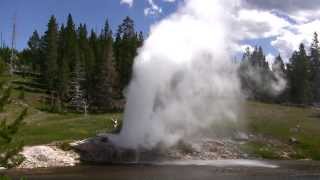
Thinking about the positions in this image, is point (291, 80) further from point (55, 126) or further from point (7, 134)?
point (7, 134)

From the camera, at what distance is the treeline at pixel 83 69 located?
372 feet

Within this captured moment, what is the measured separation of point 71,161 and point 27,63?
10839 centimetres

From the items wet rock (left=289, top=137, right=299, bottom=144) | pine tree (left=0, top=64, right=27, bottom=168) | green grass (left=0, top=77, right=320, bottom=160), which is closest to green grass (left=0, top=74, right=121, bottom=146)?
green grass (left=0, top=77, right=320, bottom=160)

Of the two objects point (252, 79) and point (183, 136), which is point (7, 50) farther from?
Answer: point (183, 136)

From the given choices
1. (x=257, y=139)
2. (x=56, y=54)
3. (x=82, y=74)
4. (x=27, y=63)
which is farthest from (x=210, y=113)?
(x=27, y=63)

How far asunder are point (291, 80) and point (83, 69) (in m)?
53.2

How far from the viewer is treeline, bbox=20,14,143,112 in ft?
372

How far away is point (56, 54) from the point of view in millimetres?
130500

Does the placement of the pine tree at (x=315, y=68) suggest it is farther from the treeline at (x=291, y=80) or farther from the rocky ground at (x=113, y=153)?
the rocky ground at (x=113, y=153)

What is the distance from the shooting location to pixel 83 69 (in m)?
124

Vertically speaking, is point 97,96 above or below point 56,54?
below

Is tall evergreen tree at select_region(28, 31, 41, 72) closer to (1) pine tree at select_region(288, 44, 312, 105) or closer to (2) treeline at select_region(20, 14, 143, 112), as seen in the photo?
(2) treeline at select_region(20, 14, 143, 112)

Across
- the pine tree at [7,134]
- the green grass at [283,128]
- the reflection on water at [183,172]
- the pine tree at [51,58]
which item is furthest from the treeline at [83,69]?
the pine tree at [7,134]

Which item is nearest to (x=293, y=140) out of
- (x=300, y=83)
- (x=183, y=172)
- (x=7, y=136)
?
(x=183, y=172)
